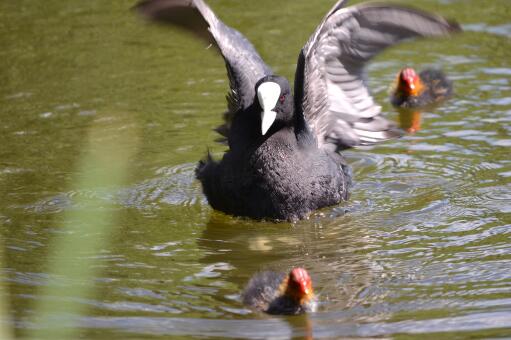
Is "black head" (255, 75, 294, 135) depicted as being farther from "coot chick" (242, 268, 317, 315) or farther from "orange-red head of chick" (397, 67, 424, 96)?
"orange-red head of chick" (397, 67, 424, 96)

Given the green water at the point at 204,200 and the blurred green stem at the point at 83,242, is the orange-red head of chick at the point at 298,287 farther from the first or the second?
the blurred green stem at the point at 83,242

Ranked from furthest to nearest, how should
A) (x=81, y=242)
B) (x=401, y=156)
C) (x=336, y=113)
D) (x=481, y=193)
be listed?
(x=401, y=156), (x=336, y=113), (x=481, y=193), (x=81, y=242)

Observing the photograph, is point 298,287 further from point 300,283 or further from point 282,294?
point 282,294

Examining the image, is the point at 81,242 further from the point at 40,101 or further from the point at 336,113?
the point at 40,101

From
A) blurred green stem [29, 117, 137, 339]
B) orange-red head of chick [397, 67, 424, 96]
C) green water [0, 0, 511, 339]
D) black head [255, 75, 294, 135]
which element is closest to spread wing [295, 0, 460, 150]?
black head [255, 75, 294, 135]

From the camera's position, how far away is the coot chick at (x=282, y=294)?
4555mm

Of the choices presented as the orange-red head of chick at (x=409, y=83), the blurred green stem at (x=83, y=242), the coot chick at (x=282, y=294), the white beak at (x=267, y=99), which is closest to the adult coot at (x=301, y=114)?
the white beak at (x=267, y=99)

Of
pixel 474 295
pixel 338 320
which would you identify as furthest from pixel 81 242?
pixel 474 295

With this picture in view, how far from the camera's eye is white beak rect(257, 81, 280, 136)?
18.5 ft

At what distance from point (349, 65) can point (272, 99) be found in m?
1.09

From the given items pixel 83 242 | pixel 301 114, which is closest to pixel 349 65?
pixel 301 114

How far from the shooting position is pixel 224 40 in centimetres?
658

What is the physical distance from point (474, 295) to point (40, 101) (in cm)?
479

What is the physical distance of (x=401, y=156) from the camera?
7.19m
